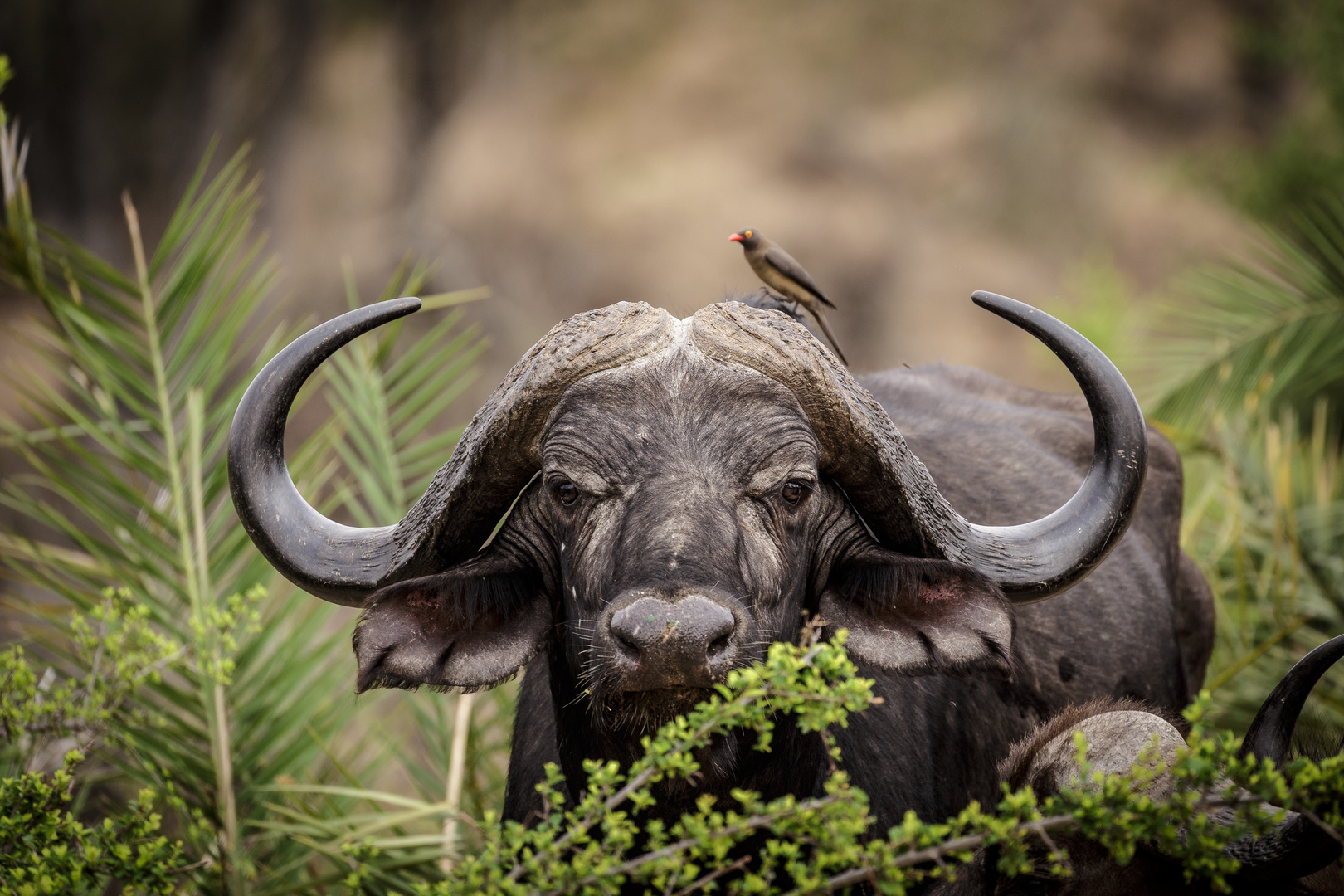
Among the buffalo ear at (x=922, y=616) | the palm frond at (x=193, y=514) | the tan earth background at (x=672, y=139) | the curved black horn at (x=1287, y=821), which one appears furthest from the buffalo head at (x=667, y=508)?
the tan earth background at (x=672, y=139)

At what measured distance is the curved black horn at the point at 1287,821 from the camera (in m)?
2.30

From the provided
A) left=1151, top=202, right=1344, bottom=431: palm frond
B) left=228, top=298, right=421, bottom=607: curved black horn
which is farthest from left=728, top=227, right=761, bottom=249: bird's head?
left=1151, top=202, right=1344, bottom=431: palm frond

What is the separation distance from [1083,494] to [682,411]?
1094 mm

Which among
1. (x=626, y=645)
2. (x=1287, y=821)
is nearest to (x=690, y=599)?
(x=626, y=645)

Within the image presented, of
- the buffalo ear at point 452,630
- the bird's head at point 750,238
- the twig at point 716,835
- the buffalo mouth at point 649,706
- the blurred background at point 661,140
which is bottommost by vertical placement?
the twig at point 716,835

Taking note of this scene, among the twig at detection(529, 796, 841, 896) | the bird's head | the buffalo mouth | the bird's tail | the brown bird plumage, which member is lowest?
the twig at detection(529, 796, 841, 896)

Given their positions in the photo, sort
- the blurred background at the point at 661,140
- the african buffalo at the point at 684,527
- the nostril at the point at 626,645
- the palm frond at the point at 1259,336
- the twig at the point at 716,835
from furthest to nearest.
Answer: the blurred background at the point at 661,140 < the palm frond at the point at 1259,336 < the african buffalo at the point at 684,527 < the nostril at the point at 626,645 < the twig at the point at 716,835

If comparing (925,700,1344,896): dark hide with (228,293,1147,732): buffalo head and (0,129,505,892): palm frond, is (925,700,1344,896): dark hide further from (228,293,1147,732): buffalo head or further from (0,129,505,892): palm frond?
(0,129,505,892): palm frond

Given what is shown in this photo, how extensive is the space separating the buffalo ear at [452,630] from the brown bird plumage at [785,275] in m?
1.42

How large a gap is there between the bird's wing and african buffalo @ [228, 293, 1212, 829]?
75 centimetres

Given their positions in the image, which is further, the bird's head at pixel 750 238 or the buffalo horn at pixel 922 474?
the bird's head at pixel 750 238

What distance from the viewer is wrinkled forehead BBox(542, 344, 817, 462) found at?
272cm

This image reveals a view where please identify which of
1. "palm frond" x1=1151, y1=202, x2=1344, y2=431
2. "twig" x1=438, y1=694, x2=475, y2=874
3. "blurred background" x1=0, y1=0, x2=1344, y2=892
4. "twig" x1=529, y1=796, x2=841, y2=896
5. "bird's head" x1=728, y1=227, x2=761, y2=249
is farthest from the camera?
"blurred background" x1=0, y1=0, x2=1344, y2=892

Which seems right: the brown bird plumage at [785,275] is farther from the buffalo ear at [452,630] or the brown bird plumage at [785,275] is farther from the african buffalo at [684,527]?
the buffalo ear at [452,630]
